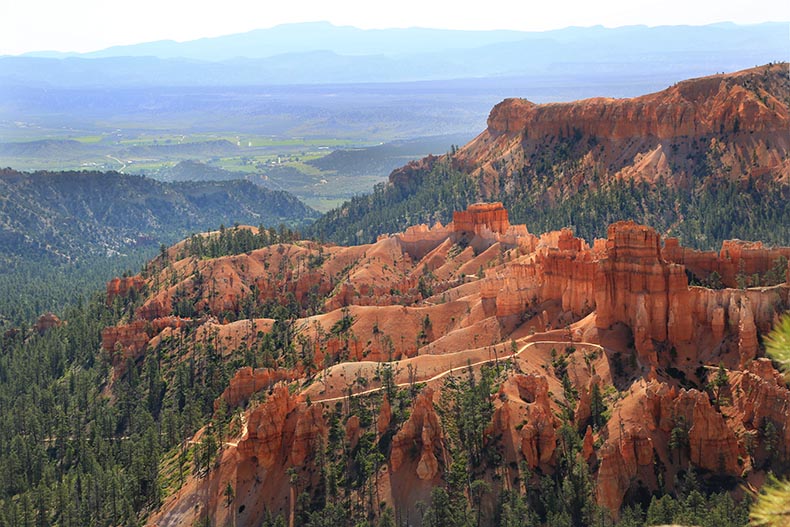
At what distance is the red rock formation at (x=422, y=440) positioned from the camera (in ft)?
255

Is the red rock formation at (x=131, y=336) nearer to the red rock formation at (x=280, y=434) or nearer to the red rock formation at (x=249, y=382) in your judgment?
the red rock formation at (x=249, y=382)

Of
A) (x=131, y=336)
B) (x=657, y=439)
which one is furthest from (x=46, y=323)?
(x=657, y=439)

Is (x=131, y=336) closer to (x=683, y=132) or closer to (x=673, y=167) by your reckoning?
(x=673, y=167)

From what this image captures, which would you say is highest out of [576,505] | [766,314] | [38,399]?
[766,314]

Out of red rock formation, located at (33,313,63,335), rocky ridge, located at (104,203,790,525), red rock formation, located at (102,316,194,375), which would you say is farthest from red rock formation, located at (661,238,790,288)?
red rock formation, located at (33,313,63,335)

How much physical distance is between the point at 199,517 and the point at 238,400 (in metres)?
19.3

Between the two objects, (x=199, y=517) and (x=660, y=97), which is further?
(x=660, y=97)

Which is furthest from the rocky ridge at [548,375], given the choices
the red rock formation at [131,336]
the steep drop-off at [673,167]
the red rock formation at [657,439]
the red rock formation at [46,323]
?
the steep drop-off at [673,167]

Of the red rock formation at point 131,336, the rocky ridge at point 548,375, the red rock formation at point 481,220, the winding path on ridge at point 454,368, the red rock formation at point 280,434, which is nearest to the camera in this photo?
the rocky ridge at point 548,375

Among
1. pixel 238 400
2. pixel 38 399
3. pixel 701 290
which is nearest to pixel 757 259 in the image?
pixel 701 290

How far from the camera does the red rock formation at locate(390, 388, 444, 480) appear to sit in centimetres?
7781

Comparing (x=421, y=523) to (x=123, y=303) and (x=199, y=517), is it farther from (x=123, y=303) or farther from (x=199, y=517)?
(x=123, y=303)

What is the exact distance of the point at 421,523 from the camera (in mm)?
74312

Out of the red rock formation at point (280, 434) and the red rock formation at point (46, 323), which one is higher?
the red rock formation at point (280, 434)
